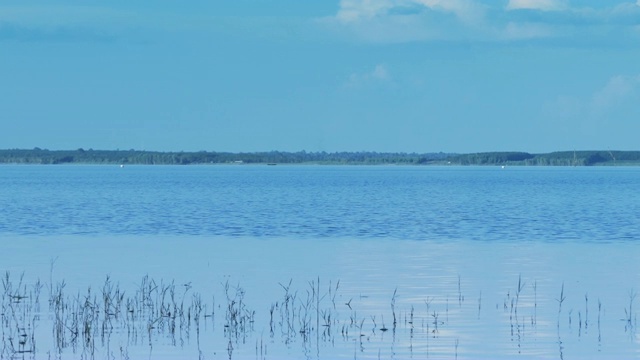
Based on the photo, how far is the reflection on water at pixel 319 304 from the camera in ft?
59.9

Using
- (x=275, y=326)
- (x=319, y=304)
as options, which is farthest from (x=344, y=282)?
(x=275, y=326)

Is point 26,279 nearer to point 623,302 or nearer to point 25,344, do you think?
point 25,344

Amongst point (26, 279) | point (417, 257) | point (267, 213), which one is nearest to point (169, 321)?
point (26, 279)

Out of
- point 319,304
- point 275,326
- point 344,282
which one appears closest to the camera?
point 275,326

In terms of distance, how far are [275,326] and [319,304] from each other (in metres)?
2.87

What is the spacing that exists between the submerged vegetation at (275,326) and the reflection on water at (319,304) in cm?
4

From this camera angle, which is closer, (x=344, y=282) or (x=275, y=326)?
(x=275, y=326)

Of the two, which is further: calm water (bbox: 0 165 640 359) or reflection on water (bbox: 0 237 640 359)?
calm water (bbox: 0 165 640 359)

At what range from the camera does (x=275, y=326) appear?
20141 millimetres

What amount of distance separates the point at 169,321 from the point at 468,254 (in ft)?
52.8

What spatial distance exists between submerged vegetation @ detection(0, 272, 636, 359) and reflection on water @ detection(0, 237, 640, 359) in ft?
0.12

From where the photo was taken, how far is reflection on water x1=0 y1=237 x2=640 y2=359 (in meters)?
18.2

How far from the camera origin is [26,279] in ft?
88.4

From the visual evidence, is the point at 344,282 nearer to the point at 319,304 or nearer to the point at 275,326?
the point at 319,304
